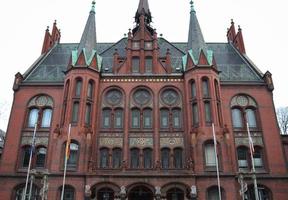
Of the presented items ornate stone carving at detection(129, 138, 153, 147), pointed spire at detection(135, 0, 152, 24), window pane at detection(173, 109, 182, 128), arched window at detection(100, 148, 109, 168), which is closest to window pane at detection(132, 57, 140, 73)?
window pane at detection(173, 109, 182, 128)

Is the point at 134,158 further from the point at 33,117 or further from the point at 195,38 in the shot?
the point at 195,38

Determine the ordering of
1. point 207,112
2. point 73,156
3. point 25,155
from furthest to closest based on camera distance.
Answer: point 25,155, point 207,112, point 73,156

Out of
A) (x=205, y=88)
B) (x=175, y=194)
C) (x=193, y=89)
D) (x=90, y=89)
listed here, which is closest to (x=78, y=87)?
(x=90, y=89)

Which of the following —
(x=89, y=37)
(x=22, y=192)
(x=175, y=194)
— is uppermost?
(x=89, y=37)

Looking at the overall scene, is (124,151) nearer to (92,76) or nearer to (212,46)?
(92,76)

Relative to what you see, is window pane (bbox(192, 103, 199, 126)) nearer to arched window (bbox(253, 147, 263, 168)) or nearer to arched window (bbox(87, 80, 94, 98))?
arched window (bbox(253, 147, 263, 168))

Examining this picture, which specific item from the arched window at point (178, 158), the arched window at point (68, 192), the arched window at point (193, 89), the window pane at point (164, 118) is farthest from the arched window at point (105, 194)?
the arched window at point (193, 89)

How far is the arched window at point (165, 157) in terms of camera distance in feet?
106

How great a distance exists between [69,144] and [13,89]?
10399mm

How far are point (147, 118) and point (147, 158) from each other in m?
4.28

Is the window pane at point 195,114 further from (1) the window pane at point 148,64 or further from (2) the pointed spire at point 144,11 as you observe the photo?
(2) the pointed spire at point 144,11

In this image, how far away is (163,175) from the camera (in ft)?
96.9

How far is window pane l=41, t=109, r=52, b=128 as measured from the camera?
3501cm

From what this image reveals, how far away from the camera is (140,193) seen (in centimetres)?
3022
